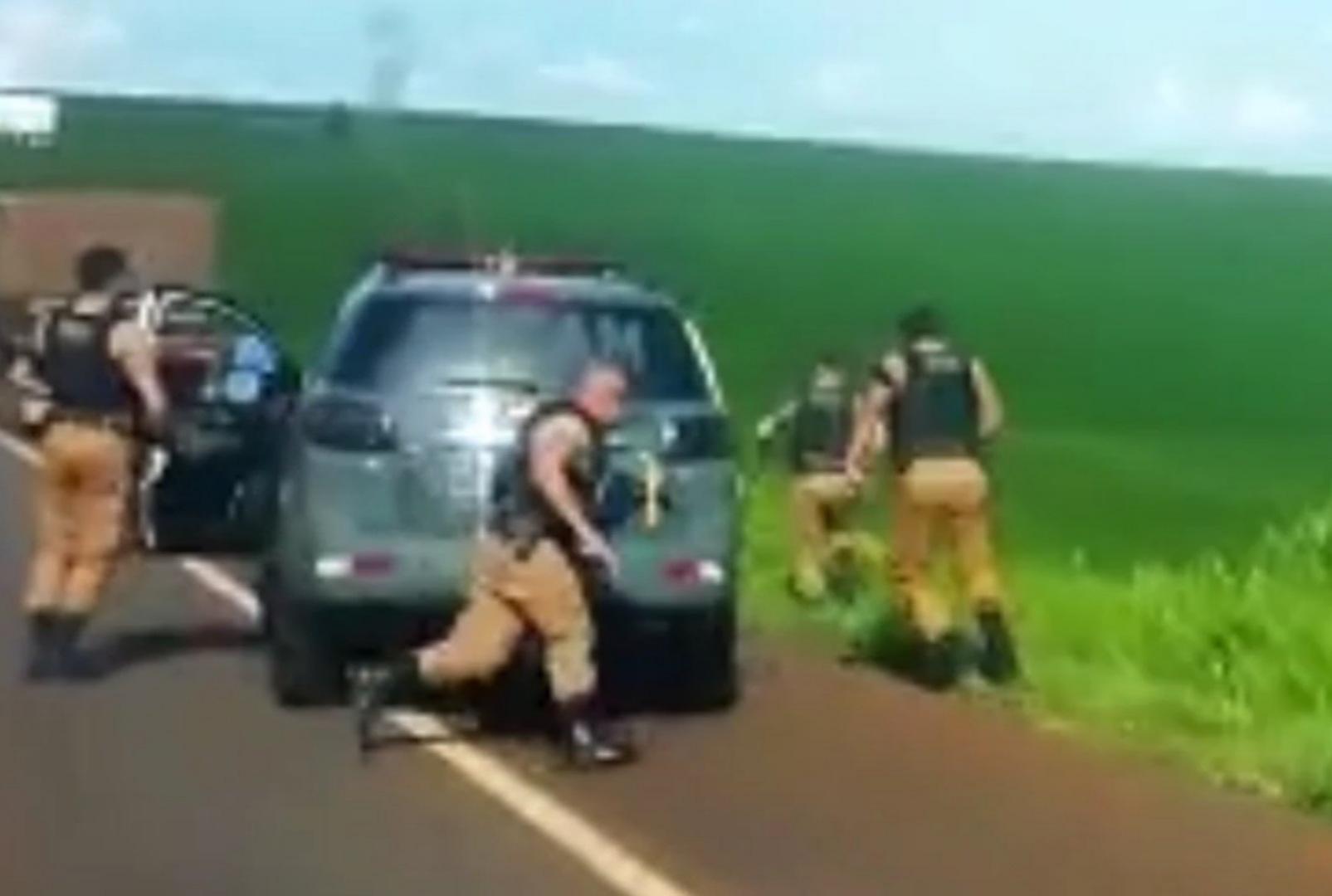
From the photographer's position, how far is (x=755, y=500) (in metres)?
28.2

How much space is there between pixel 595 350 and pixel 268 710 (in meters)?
1.90

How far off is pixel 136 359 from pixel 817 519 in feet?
24.9

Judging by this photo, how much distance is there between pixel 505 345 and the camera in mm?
15516

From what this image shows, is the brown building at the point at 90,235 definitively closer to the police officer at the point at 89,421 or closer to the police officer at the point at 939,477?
the police officer at the point at 939,477

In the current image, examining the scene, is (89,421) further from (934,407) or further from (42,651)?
(934,407)

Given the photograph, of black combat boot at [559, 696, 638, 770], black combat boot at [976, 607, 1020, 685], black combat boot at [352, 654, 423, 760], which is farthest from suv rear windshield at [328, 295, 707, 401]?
black combat boot at [976, 607, 1020, 685]

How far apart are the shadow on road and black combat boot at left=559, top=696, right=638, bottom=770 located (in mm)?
3310

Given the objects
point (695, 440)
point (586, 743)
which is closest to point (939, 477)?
point (695, 440)

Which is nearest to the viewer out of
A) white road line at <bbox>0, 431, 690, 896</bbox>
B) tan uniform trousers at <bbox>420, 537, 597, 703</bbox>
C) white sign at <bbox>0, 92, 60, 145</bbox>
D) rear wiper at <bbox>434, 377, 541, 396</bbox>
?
white road line at <bbox>0, 431, 690, 896</bbox>

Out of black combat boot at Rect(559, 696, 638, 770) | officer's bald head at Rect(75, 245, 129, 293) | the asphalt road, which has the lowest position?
the asphalt road

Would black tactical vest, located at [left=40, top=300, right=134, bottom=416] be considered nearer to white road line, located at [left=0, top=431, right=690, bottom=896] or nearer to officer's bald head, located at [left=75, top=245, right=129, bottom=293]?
officer's bald head, located at [left=75, top=245, right=129, bottom=293]

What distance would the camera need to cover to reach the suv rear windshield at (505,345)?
15.3m

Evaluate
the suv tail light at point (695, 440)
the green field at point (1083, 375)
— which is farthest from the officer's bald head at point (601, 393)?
the green field at point (1083, 375)

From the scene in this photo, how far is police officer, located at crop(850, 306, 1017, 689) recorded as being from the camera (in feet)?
55.8
